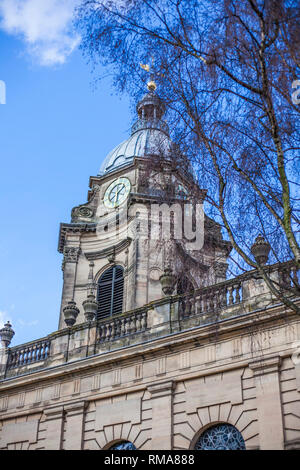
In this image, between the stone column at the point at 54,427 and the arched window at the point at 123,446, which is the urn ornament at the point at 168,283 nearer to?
the arched window at the point at 123,446

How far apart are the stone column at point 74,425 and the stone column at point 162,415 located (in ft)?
8.71

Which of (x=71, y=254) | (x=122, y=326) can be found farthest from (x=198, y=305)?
(x=71, y=254)

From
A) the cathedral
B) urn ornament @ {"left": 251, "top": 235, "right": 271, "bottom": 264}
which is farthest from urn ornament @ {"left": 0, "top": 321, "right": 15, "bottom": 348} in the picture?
urn ornament @ {"left": 251, "top": 235, "right": 271, "bottom": 264}

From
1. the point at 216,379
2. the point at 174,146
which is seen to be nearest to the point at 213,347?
the point at 216,379

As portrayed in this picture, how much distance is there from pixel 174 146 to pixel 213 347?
7.41 m

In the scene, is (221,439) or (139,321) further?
(139,321)

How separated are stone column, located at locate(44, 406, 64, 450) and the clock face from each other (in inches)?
495

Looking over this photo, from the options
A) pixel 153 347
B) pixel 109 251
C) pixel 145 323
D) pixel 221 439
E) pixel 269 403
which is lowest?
pixel 221 439

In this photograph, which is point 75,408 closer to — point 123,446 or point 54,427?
point 54,427

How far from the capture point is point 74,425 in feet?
70.1

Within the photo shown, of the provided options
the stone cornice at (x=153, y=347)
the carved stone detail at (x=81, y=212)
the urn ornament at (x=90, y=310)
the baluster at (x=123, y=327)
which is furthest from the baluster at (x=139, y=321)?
the carved stone detail at (x=81, y=212)

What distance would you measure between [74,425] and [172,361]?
3896 mm

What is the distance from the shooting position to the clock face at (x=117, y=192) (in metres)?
32.5
